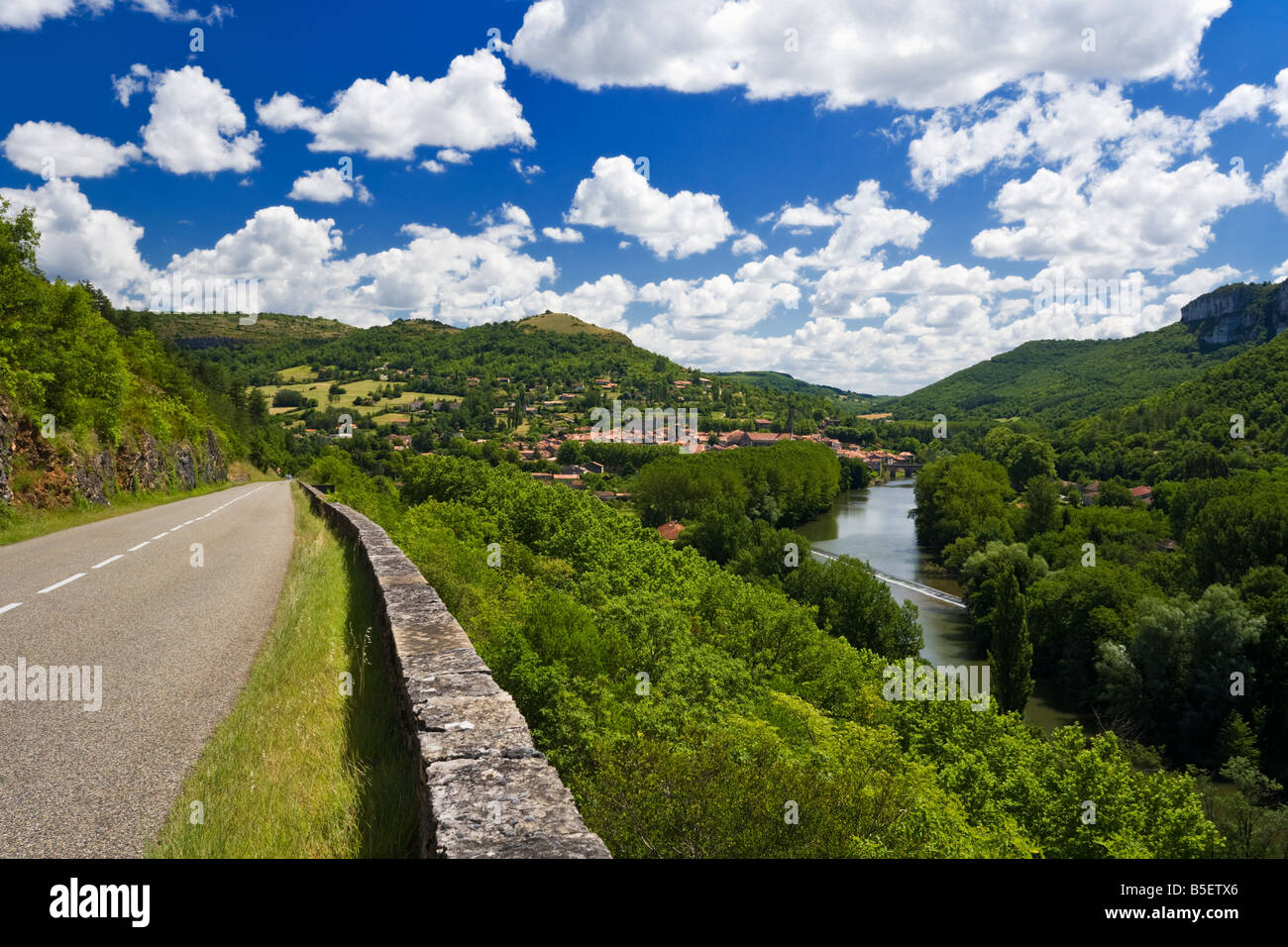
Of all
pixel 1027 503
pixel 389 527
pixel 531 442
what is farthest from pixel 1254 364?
pixel 389 527

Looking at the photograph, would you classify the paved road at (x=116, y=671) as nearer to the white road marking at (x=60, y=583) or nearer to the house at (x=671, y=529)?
the white road marking at (x=60, y=583)

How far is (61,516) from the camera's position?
680 inches

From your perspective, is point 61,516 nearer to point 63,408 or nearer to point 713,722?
point 63,408

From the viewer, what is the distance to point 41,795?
141 inches

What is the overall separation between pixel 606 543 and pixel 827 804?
10.3m

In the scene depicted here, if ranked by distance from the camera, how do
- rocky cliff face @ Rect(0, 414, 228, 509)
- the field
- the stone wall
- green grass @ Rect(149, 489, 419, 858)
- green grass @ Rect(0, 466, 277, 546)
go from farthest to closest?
the field
rocky cliff face @ Rect(0, 414, 228, 509)
green grass @ Rect(0, 466, 277, 546)
green grass @ Rect(149, 489, 419, 858)
the stone wall

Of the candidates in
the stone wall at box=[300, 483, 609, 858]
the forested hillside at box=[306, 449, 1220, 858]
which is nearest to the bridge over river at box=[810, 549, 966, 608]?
the forested hillside at box=[306, 449, 1220, 858]

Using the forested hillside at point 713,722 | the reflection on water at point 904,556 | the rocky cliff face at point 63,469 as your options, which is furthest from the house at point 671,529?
the rocky cliff face at point 63,469

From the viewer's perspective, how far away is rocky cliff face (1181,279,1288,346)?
163 metres

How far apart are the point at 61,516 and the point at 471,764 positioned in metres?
18.9

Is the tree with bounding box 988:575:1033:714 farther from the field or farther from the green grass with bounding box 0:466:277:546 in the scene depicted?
the field

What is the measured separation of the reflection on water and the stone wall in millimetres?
31381

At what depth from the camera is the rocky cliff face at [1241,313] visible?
163 metres

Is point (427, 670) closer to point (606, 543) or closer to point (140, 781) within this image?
Result: point (140, 781)
